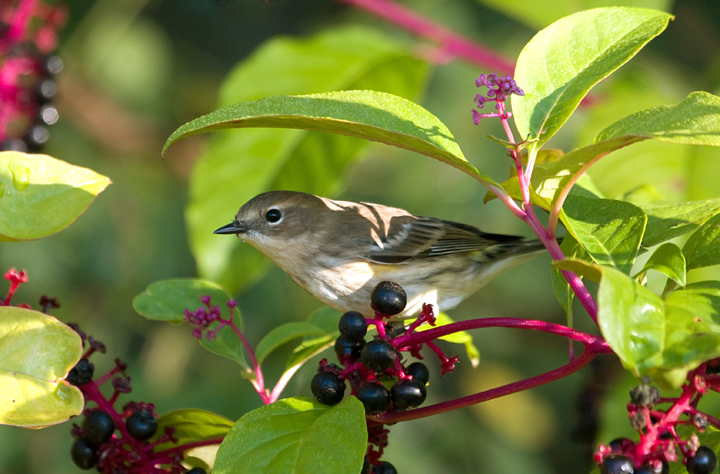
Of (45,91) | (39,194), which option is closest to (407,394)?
(39,194)

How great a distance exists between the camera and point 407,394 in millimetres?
1432

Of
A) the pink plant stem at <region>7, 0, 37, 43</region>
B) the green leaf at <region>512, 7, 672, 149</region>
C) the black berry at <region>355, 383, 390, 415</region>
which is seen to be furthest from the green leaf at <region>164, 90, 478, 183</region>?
the pink plant stem at <region>7, 0, 37, 43</region>

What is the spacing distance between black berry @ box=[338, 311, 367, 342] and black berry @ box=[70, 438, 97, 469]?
67cm

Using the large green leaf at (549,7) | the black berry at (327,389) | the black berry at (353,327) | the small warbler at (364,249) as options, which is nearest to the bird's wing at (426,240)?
the small warbler at (364,249)

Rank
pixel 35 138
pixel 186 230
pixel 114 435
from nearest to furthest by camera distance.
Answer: pixel 114 435 < pixel 35 138 < pixel 186 230

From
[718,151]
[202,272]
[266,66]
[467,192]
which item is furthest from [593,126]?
[467,192]

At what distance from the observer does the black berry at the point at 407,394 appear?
56.4 inches

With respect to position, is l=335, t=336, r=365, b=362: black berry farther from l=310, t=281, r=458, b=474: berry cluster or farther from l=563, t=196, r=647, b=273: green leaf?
l=563, t=196, r=647, b=273: green leaf

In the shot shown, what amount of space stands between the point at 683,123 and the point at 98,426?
1393mm

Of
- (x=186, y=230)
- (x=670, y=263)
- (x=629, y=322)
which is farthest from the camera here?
(x=186, y=230)

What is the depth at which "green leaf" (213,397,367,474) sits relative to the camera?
1.24 metres

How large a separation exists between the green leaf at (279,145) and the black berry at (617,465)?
183cm

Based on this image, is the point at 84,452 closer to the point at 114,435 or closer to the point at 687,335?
the point at 114,435

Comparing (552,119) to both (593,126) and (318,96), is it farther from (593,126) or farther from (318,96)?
(593,126)
